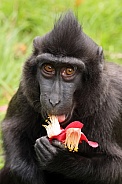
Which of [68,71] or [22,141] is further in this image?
[22,141]

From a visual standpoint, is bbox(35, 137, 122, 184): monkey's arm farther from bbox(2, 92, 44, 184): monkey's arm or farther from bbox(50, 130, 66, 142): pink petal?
bbox(2, 92, 44, 184): monkey's arm

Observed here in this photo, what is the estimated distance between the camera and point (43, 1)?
10305 mm

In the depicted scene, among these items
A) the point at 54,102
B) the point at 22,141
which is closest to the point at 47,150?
the point at 54,102

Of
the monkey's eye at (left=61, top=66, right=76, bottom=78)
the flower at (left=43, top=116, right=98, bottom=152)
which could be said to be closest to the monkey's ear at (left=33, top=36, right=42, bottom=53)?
the monkey's eye at (left=61, top=66, right=76, bottom=78)

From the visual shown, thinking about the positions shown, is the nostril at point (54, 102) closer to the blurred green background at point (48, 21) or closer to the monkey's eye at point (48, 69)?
the monkey's eye at point (48, 69)

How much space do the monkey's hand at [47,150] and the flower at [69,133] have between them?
0.07m

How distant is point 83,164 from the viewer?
6.34 metres

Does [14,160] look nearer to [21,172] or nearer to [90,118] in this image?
[21,172]

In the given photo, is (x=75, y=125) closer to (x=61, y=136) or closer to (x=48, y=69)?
(x=61, y=136)

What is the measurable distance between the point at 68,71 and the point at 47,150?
2.35ft

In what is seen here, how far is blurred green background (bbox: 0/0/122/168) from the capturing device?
376 inches

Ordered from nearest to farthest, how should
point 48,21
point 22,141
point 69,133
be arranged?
point 69,133 → point 22,141 → point 48,21

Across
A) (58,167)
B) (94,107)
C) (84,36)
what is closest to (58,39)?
(84,36)

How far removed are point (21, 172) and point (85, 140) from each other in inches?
31.2
